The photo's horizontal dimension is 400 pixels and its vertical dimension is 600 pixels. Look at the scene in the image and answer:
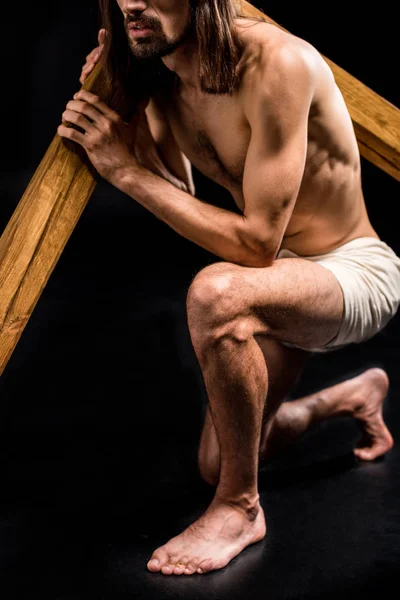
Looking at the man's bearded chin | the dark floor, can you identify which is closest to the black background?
Result: the dark floor

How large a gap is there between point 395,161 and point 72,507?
52.8 inches

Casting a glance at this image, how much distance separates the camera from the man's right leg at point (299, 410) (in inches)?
125

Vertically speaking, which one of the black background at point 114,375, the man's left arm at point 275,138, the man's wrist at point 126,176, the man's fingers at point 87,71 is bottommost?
the black background at point 114,375

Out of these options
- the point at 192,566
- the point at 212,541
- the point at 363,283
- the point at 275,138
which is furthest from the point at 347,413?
the point at 275,138

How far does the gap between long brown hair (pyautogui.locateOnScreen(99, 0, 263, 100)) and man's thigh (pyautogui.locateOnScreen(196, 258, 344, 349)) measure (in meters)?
0.48

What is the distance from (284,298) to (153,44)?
2.37ft

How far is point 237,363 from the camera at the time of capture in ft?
8.95

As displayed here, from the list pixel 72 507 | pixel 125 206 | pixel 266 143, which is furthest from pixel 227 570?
pixel 125 206

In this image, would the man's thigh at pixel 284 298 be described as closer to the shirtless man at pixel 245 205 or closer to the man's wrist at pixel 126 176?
the shirtless man at pixel 245 205

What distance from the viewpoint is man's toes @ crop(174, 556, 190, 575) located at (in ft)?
8.80

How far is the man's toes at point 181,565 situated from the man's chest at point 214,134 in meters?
1.03

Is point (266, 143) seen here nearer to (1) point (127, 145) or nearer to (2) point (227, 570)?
(1) point (127, 145)

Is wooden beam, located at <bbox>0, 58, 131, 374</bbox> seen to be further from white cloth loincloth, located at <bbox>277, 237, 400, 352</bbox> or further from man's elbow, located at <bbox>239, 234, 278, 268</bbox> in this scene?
white cloth loincloth, located at <bbox>277, 237, 400, 352</bbox>

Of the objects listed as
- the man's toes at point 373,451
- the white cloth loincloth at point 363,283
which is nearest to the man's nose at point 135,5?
the white cloth loincloth at point 363,283
